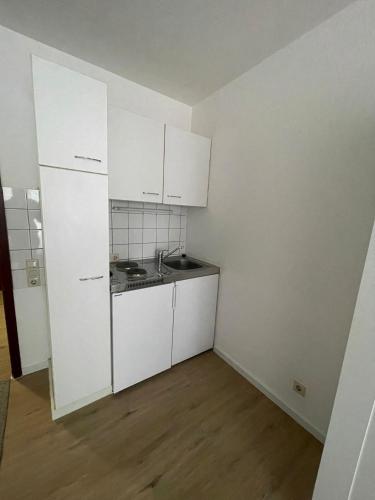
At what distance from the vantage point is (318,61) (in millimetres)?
1236

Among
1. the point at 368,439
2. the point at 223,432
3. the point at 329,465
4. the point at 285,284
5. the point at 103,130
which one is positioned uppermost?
the point at 103,130

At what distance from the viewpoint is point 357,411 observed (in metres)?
0.75

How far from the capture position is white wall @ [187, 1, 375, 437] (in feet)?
3.69

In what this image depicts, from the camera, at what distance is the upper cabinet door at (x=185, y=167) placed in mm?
1818

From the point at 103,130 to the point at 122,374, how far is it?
169cm

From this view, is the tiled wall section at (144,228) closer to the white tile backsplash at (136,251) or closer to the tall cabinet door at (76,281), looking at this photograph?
the white tile backsplash at (136,251)

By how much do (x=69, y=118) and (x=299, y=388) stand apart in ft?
7.26

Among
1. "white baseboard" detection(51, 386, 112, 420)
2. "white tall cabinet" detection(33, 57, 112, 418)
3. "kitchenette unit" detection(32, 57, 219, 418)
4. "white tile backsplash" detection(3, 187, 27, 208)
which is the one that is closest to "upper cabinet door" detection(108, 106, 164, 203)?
"kitchenette unit" detection(32, 57, 219, 418)

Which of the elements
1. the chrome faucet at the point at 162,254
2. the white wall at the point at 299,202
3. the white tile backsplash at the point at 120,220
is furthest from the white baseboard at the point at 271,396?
the white tile backsplash at the point at 120,220

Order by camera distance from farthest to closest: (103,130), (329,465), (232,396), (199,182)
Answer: (199,182) → (232,396) → (103,130) → (329,465)

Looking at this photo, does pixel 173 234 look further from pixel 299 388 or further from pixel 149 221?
pixel 299 388

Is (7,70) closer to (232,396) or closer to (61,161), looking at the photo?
(61,161)

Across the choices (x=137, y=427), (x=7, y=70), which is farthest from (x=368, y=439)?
(x=7, y=70)

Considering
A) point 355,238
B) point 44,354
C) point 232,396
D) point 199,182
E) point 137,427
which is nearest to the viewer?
point 355,238
